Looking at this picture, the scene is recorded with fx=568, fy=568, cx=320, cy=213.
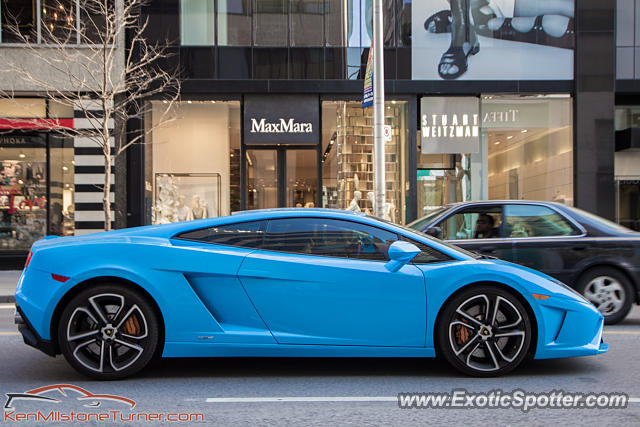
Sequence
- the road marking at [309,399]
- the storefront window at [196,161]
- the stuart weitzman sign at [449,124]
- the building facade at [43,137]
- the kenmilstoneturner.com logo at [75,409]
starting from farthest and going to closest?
1. the storefront window at [196,161]
2. the stuart weitzman sign at [449,124]
3. the building facade at [43,137]
4. the road marking at [309,399]
5. the kenmilstoneturner.com logo at [75,409]

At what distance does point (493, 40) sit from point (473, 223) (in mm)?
9845

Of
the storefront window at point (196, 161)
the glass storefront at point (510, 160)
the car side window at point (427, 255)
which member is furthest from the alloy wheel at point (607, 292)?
the storefront window at point (196, 161)

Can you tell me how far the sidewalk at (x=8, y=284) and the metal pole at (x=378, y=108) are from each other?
7.08 m

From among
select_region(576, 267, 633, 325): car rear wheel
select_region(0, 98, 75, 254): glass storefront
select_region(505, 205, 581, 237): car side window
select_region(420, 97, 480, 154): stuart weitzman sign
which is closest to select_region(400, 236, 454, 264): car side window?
select_region(505, 205, 581, 237): car side window

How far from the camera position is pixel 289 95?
15.3m

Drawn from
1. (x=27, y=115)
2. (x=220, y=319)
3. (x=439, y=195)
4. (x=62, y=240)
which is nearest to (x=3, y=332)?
(x=62, y=240)

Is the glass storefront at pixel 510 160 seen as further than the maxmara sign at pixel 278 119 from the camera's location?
Yes

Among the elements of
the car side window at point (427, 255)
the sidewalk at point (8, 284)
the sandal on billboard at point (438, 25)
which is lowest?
the sidewalk at point (8, 284)

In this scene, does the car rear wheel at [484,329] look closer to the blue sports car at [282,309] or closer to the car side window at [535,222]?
the blue sports car at [282,309]

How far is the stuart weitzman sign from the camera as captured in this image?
15484mm

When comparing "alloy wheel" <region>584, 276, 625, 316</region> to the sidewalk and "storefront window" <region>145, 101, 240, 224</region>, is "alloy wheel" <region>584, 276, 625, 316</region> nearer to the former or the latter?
the sidewalk

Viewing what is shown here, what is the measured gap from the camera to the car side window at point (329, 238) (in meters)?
4.50

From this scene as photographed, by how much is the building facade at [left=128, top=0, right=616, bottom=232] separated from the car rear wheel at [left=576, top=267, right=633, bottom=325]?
8.48m

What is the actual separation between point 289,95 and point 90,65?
17.1 feet
